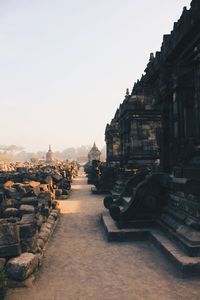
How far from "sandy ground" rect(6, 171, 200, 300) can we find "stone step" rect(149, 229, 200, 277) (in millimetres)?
118

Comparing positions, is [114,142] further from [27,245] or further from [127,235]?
[27,245]

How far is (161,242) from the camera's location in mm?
5496

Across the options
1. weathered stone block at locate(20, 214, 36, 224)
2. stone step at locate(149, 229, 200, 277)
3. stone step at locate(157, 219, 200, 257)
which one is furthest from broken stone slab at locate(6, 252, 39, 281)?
stone step at locate(157, 219, 200, 257)

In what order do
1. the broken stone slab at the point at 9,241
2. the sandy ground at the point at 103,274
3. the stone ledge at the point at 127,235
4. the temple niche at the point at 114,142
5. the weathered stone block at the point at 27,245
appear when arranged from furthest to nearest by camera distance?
the temple niche at the point at 114,142
the stone ledge at the point at 127,235
the weathered stone block at the point at 27,245
the broken stone slab at the point at 9,241
the sandy ground at the point at 103,274

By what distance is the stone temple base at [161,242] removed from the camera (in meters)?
4.30

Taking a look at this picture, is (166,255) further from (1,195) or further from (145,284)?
(1,195)

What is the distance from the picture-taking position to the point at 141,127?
40.9ft

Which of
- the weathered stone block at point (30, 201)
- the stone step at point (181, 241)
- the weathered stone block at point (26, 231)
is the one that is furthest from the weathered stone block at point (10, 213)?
the stone step at point (181, 241)

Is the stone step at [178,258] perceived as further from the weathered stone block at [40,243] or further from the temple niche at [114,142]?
the temple niche at [114,142]

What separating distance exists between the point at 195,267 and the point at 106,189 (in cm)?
1167

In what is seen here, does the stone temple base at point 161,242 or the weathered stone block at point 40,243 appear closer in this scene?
the stone temple base at point 161,242

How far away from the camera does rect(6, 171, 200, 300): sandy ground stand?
384 cm

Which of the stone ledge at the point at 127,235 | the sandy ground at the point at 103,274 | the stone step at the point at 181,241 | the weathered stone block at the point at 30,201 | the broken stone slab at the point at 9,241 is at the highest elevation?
the weathered stone block at the point at 30,201

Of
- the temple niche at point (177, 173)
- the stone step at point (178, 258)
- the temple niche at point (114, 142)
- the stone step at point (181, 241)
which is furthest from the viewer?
the temple niche at point (114, 142)
